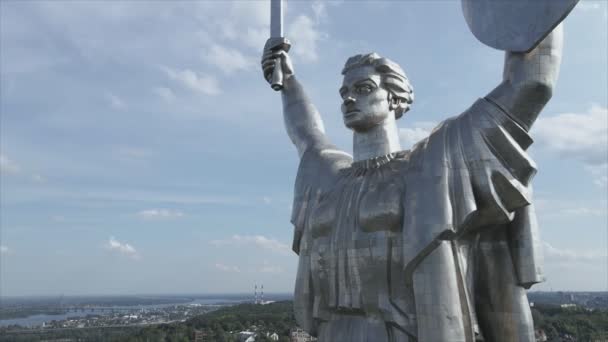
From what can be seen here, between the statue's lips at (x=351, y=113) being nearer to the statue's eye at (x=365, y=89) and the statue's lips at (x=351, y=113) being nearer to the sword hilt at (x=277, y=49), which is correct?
the statue's eye at (x=365, y=89)

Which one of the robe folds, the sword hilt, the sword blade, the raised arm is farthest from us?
the sword blade

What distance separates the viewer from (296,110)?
10.3 meters

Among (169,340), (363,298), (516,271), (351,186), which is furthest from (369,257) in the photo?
(169,340)

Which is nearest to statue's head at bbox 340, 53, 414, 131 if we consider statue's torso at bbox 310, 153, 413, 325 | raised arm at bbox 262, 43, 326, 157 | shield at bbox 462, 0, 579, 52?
statue's torso at bbox 310, 153, 413, 325

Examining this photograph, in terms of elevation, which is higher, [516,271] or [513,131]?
[513,131]

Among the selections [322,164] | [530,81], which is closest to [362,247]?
[322,164]

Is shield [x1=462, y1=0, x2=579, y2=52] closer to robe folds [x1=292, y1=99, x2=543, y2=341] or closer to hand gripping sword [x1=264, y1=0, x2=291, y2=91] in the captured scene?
robe folds [x1=292, y1=99, x2=543, y2=341]

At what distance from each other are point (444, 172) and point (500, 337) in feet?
7.62

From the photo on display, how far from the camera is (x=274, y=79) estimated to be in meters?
10.5

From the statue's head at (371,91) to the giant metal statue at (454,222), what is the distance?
34mm

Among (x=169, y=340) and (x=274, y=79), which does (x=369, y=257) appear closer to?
(x=274, y=79)

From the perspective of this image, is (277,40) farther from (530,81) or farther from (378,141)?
(530,81)

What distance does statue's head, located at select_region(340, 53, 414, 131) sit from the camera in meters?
8.23

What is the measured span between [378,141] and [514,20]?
2588 mm
